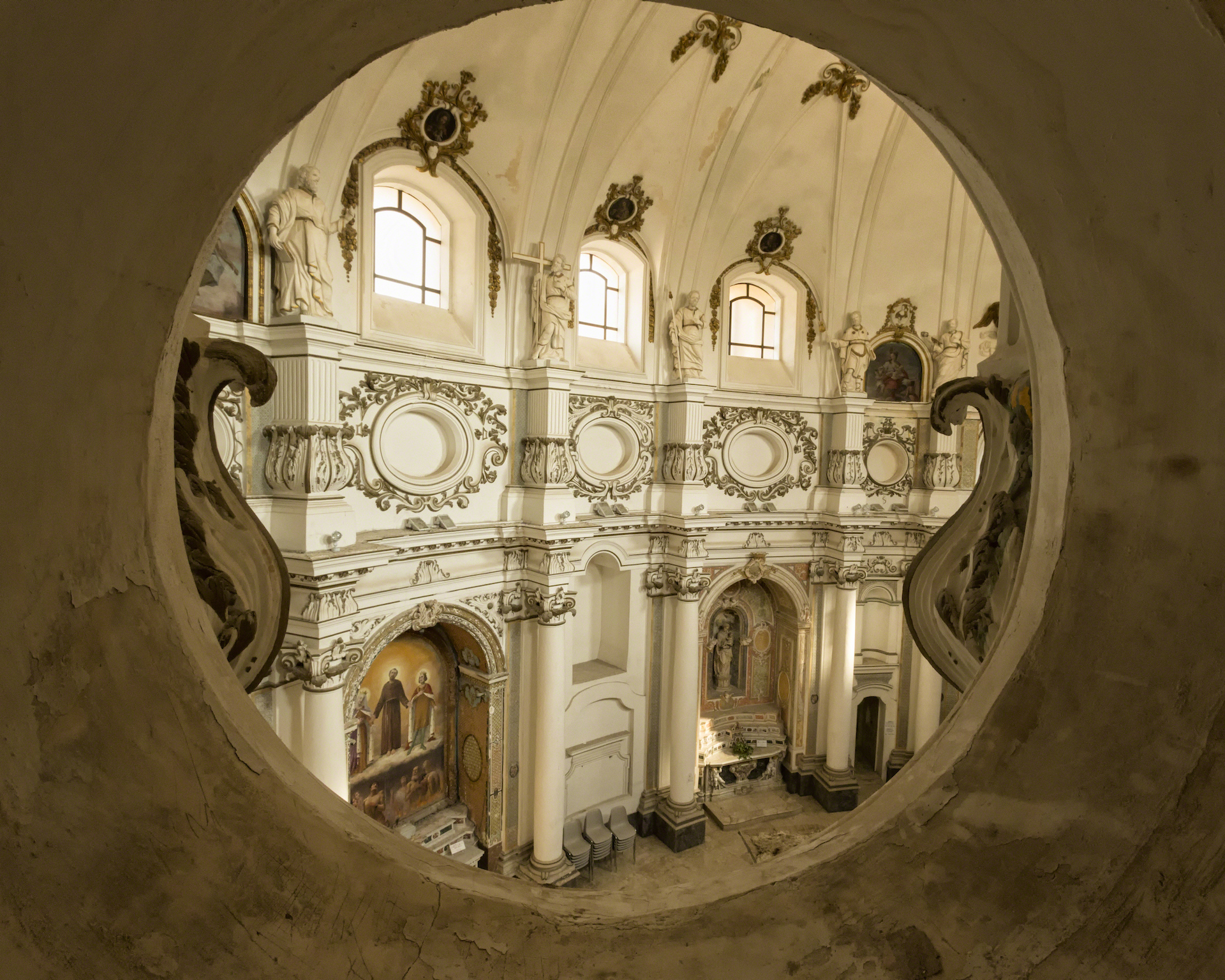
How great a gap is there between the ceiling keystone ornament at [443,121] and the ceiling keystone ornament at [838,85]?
5.72 metres

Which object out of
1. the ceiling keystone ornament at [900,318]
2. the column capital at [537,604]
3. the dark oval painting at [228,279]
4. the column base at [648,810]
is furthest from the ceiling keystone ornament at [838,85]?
the column base at [648,810]

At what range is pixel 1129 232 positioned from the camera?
1032 mm

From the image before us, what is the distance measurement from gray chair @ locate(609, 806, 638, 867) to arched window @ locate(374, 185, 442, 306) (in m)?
9.41

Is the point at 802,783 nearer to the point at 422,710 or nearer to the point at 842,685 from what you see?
the point at 842,685

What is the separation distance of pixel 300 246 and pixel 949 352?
12.5 meters

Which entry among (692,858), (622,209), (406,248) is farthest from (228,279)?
(692,858)

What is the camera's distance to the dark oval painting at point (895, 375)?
13867mm

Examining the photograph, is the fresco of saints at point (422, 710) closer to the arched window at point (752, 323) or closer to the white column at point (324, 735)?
the white column at point (324, 735)

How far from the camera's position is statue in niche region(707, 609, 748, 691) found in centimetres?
1367

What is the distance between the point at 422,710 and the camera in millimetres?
9883

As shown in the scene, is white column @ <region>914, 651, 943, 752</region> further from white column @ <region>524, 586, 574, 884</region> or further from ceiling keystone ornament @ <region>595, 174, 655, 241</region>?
ceiling keystone ornament @ <region>595, 174, 655, 241</region>

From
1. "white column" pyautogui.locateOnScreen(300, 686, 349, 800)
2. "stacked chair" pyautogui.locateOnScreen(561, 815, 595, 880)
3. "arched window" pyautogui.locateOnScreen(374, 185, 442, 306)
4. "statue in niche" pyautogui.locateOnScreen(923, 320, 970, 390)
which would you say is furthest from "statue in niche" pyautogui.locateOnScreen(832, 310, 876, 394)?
"white column" pyautogui.locateOnScreen(300, 686, 349, 800)

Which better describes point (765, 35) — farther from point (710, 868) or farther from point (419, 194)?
point (710, 868)

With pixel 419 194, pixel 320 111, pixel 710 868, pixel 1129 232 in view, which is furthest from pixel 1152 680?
pixel 710 868
